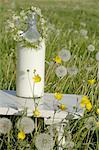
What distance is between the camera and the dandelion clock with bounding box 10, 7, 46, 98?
2.63 m

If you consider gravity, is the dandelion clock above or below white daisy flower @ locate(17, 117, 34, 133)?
above

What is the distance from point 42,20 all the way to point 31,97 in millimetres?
400

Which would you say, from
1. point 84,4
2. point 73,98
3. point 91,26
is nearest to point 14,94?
point 73,98

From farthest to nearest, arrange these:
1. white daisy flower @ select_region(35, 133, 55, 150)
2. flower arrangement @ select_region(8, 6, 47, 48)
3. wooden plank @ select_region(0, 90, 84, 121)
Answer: flower arrangement @ select_region(8, 6, 47, 48), wooden plank @ select_region(0, 90, 84, 121), white daisy flower @ select_region(35, 133, 55, 150)

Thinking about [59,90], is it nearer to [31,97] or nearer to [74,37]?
[31,97]

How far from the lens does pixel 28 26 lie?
8.63 feet

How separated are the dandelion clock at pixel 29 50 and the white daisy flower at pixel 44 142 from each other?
362 mm

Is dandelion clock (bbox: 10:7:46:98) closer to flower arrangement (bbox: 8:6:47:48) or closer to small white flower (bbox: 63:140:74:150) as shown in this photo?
flower arrangement (bbox: 8:6:47:48)

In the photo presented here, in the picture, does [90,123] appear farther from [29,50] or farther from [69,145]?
[29,50]

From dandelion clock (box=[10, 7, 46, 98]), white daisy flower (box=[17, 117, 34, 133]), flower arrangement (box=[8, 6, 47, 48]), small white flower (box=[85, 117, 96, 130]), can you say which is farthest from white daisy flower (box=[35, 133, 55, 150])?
flower arrangement (box=[8, 6, 47, 48])

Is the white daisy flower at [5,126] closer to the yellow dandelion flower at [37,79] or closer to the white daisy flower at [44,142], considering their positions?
the white daisy flower at [44,142]

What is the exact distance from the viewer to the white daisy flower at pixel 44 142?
2.29 meters

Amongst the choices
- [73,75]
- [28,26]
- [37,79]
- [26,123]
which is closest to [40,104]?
[37,79]

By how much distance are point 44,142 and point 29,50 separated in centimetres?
55
